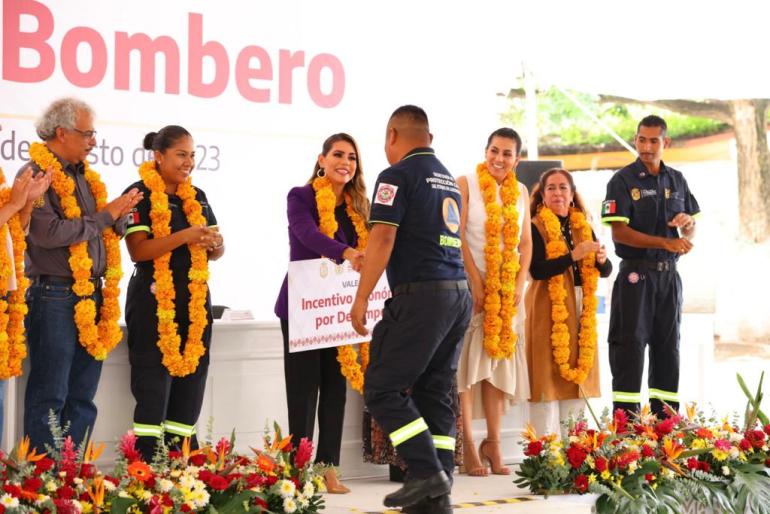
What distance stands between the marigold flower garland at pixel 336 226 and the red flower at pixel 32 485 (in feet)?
6.55

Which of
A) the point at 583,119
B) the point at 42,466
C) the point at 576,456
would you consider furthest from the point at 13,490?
the point at 583,119

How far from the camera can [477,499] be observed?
15.8 ft

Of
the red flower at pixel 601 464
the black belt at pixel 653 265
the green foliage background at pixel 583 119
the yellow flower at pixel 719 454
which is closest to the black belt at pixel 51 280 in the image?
the red flower at pixel 601 464

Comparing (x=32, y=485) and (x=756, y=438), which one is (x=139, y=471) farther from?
(x=756, y=438)

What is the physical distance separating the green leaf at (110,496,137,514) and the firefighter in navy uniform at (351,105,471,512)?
1.10m

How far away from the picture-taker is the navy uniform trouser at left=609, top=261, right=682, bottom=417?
5719 millimetres

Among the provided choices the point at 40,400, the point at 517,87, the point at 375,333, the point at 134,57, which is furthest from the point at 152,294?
the point at 517,87

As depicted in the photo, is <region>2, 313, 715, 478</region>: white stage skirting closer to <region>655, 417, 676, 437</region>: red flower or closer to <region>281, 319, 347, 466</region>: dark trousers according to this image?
<region>281, 319, 347, 466</region>: dark trousers

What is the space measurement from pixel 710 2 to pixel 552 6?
6.93ft

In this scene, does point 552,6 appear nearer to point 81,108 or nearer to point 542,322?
point 542,322

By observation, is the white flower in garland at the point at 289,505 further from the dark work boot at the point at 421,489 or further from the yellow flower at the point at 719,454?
the yellow flower at the point at 719,454

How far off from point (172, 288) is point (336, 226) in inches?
31.6

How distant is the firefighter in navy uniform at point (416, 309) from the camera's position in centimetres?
407

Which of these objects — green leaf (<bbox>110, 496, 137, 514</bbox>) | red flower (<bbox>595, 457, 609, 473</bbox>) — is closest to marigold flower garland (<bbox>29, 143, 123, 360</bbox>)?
green leaf (<bbox>110, 496, 137, 514</bbox>)
